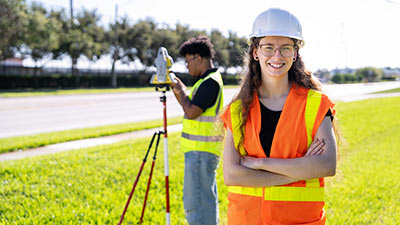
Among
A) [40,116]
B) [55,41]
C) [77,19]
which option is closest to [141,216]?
[40,116]

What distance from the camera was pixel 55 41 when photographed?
2917cm

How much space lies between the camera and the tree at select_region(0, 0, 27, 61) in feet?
83.0

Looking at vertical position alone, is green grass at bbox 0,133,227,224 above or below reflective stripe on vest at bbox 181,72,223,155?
below

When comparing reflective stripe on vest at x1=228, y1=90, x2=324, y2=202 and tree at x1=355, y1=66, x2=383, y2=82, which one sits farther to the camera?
tree at x1=355, y1=66, x2=383, y2=82

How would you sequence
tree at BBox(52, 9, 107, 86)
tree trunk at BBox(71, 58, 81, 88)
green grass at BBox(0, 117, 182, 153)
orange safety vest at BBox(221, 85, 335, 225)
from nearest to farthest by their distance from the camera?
orange safety vest at BBox(221, 85, 335, 225) < green grass at BBox(0, 117, 182, 153) < tree at BBox(52, 9, 107, 86) < tree trunk at BBox(71, 58, 81, 88)

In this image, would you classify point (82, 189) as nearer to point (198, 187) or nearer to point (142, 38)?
point (198, 187)

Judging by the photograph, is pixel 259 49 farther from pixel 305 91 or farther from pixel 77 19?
pixel 77 19

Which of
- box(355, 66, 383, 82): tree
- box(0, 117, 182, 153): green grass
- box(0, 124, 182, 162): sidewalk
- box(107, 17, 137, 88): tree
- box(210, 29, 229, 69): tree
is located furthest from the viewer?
box(355, 66, 383, 82): tree

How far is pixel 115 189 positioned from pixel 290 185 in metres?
3.65

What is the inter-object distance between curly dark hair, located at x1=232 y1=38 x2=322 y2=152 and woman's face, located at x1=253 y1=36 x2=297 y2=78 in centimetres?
6

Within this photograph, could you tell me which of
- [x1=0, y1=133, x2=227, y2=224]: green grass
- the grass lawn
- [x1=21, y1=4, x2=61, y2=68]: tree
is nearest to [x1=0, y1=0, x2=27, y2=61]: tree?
[x1=21, y1=4, x2=61, y2=68]: tree

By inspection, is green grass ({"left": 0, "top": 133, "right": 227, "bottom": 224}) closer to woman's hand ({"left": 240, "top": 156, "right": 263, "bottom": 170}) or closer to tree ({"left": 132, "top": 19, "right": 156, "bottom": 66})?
woman's hand ({"left": 240, "top": 156, "right": 263, "bottom": 170})

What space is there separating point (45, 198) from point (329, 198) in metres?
3.80

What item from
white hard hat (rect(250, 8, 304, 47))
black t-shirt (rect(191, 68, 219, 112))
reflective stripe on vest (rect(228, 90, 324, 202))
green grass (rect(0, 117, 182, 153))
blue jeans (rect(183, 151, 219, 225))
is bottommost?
green grass (rect(0, 117, 182, 153))
